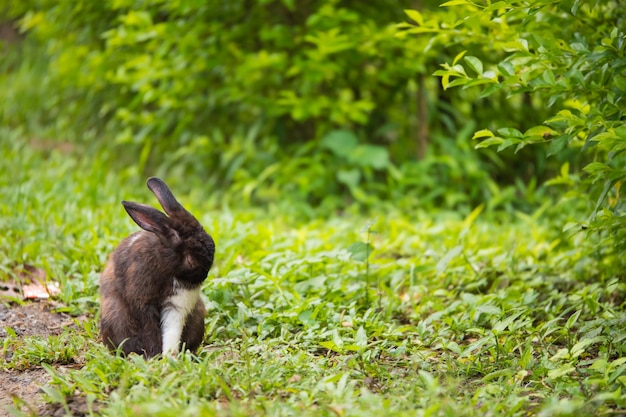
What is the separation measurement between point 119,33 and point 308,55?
1.66m

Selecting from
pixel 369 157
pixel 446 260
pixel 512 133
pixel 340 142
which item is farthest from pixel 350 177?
pixel 512 133

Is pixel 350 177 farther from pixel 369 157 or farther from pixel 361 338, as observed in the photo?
pixel 361 338

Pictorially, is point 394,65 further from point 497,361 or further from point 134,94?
point 497,361

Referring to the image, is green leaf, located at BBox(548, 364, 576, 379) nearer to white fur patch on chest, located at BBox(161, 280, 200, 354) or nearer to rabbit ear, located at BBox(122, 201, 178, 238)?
white fur patch on chest, located at BBox(161, 280, 200, 354)

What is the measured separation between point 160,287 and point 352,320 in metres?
1.03

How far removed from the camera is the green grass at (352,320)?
300 centimetres

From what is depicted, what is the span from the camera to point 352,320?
155 inches

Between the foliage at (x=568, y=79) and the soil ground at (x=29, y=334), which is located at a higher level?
the foliage at (x=568, y=79)

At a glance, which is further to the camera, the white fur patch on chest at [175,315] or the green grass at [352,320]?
the white fur patch on chest at [175,315]

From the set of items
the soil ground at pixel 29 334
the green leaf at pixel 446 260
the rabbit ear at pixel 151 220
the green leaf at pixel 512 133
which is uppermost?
the rabbit ear at pixel 151 220

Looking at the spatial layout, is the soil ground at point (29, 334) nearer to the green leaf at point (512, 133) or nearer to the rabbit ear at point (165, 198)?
the rabbit ear at point (165, 198)

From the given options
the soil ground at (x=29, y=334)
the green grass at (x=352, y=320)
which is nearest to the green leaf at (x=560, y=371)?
the green grass at (x=352, y=320)

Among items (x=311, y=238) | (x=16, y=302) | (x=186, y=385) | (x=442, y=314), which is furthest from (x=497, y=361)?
(x=16, y=302)

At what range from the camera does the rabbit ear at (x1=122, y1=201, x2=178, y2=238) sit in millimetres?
3434
